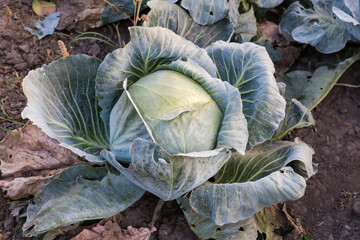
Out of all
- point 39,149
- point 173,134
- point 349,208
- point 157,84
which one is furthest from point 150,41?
point 349,208

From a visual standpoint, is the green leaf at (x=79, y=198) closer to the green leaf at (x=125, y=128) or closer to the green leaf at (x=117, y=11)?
the green leaf at (x=125, y=128)

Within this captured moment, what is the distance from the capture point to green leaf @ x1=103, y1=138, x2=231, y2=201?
7.11 feet

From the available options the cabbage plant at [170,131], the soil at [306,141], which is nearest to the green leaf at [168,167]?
the cabbage plant at [170,131]

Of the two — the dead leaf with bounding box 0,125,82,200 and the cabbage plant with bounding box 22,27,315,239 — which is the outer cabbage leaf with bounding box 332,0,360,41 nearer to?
the cabbage plant with bounding box 22,27,315,239

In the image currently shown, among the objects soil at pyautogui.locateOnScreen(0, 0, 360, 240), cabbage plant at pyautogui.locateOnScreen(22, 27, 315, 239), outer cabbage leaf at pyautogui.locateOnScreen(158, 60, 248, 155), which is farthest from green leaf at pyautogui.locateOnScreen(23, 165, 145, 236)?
outer cabbage leaf at pyautogui.locateOnScreen(158, 60, 248, 155)

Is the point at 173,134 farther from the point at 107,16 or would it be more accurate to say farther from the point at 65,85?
the point at 107,16

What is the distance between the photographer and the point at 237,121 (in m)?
2.36

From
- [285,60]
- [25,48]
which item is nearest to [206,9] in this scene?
[285,60]

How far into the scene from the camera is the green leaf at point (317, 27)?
3.69 metres

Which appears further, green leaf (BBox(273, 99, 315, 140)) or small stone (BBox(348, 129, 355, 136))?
small stone (BBox(348, 129, 355, 136))

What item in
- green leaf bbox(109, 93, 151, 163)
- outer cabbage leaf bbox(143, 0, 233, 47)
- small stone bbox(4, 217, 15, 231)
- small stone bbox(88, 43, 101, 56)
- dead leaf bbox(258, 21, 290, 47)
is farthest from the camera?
dead leaf bbox(258, 21, 290, 47)

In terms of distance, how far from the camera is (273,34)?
4004mm

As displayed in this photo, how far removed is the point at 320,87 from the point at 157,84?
178 cm

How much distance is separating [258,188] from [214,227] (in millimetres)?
496
